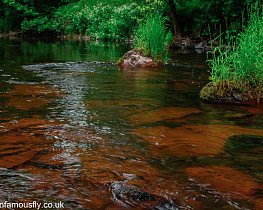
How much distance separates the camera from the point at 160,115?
4141 mm

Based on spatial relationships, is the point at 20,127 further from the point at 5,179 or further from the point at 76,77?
the point at 76,77

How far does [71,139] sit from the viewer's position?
10.0ft

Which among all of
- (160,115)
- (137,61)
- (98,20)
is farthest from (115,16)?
(160,115)

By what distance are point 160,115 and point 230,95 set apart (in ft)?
5.31

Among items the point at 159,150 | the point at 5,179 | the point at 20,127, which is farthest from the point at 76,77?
the point at 5,179

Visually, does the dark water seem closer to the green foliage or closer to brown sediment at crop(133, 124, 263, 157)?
brown sediment at crop(133, 124, 263, 157)

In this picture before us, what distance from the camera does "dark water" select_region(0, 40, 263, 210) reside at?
2.04 m

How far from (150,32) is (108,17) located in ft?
50.0

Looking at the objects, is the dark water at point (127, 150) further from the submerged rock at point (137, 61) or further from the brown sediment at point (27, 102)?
the submerged rock at point (137, 61)

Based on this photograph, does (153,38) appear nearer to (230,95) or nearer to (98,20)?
(230,95)

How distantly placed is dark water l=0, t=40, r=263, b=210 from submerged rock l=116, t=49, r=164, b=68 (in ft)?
12.6

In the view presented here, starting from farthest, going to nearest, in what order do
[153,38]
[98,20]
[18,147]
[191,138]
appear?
[98,20] < [153,38] < [191,138] < [18,147]

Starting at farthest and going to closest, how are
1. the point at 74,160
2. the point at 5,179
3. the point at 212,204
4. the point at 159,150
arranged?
the point at 159,150
the point at 74,160
the point at 5,179
the point at 212,204

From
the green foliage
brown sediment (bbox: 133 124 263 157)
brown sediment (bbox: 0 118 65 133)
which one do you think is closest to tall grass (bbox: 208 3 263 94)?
brown sediment (bbox: 133 124 263 157)
